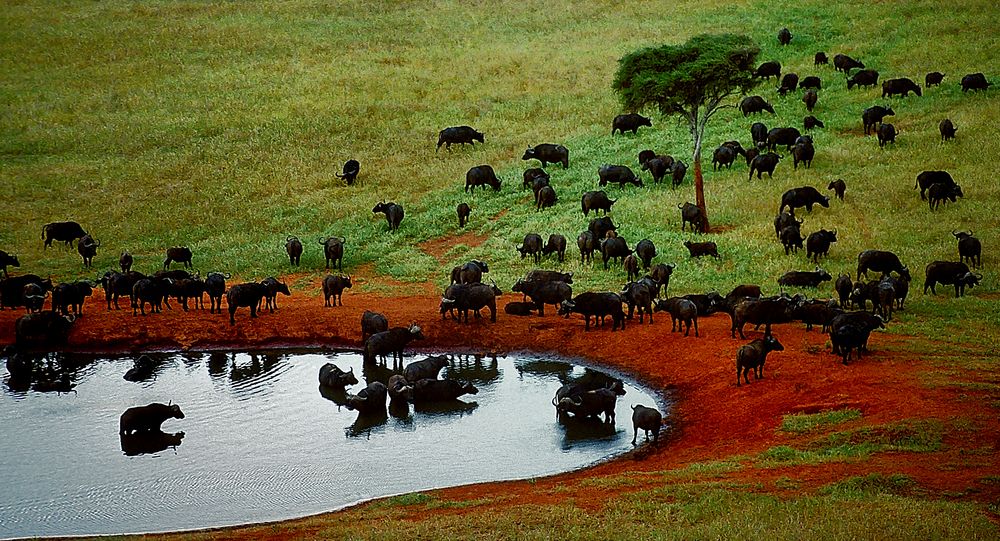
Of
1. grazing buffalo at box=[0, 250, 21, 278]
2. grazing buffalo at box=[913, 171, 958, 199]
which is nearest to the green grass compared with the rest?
grazing buffalo at box=[913, 171, 958, 199]

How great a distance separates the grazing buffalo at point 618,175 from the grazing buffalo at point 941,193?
1109 cm

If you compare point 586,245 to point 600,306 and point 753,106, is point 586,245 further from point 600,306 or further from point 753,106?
point 753,106

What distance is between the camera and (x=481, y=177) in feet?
148

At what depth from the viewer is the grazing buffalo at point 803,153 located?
4355 centimetres

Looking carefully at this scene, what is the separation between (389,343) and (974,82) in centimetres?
3506

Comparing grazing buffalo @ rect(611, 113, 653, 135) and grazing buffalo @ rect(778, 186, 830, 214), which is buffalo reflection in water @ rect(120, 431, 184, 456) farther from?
grazing buffalo @ rect(611, 113, 653, 135)

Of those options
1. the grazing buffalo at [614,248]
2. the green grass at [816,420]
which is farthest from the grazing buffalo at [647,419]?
the grazing buffalo at [614,248]

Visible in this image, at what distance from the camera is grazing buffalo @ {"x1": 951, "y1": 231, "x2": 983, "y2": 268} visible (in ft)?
104

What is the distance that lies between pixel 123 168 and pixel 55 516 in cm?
3386

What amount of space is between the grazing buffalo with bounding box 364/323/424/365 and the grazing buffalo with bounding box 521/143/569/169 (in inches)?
824

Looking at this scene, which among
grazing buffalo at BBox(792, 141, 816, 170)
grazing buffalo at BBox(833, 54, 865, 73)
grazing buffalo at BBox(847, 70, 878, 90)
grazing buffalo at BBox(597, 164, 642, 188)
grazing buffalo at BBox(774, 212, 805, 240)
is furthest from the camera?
grazing buffalo at BBox(833, 54, 865, 73)

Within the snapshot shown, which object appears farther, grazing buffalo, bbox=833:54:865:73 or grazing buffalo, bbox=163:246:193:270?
grazing buffalo, bbox=833:54:865:73

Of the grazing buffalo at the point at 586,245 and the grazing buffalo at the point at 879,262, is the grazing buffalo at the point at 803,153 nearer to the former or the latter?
the grazing buffalo at the point at 586,245

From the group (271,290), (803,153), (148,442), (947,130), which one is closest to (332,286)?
(271,290)
